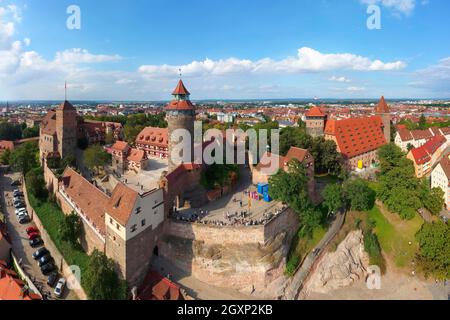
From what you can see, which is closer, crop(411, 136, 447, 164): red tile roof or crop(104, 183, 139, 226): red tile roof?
crop(104, 183, 139, 226): red tile roof

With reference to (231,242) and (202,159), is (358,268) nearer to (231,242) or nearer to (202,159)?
(231,242)

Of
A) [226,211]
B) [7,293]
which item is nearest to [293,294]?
[226,211]

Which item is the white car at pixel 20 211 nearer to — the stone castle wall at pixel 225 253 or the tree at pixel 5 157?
the stone castle wall at pixel 225 253

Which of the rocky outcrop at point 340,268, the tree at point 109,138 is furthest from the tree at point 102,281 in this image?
the tree at point 109,138

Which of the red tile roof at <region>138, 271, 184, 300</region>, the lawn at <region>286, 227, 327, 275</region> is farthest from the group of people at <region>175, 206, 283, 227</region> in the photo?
the red tile roof at <region>138, 271, 184, 300</region>

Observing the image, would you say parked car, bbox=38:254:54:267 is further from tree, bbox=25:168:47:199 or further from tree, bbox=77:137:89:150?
tree, bbox=77:137:89:150
